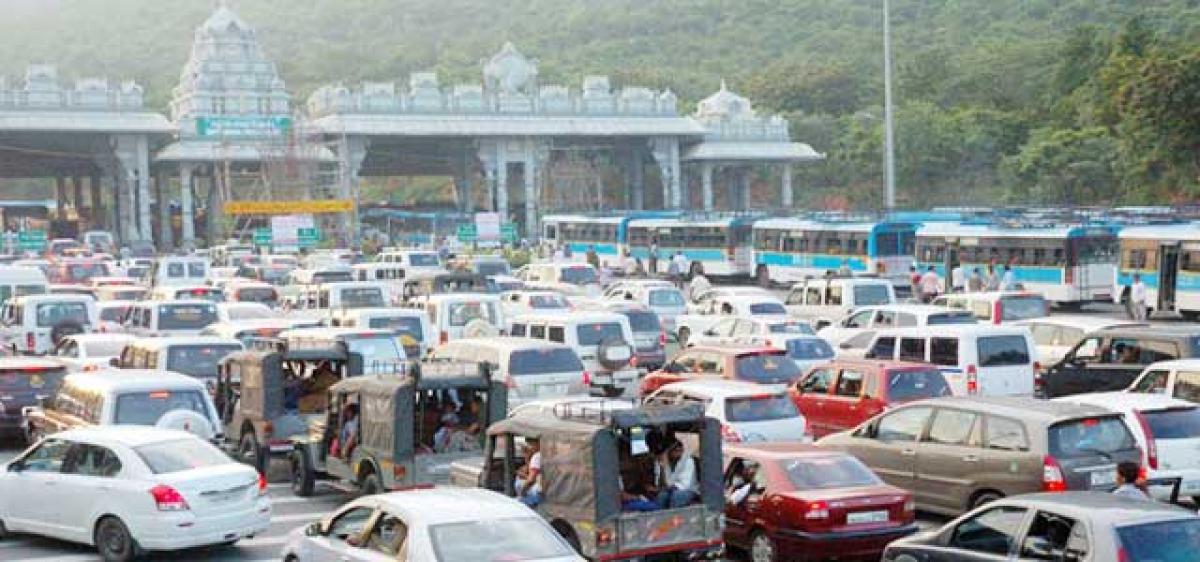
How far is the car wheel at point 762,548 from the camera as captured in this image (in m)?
14.1

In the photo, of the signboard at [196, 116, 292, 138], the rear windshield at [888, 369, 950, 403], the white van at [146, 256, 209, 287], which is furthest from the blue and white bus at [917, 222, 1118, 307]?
the signboard at [196, 116, 292, 138]

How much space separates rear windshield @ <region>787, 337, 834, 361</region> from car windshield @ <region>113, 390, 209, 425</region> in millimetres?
10537

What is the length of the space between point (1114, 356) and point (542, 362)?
791cm

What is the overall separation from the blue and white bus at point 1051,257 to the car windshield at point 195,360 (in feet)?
80.8

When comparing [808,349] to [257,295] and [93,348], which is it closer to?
[93,348]

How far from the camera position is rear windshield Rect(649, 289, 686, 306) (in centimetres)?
3747

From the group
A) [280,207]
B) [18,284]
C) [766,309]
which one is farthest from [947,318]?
[280,207]

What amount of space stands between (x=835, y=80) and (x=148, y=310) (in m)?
92.9

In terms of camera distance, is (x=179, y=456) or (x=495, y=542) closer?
(x=495, y=542)

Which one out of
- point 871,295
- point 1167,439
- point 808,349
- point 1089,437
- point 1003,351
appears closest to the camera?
point 1089,437

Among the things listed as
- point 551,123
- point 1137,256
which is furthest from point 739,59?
point 1137,256

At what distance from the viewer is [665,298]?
37656mm

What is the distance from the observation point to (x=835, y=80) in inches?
4692

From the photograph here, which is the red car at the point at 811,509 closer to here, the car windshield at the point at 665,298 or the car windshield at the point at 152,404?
the car windshield at the point at 152,404
